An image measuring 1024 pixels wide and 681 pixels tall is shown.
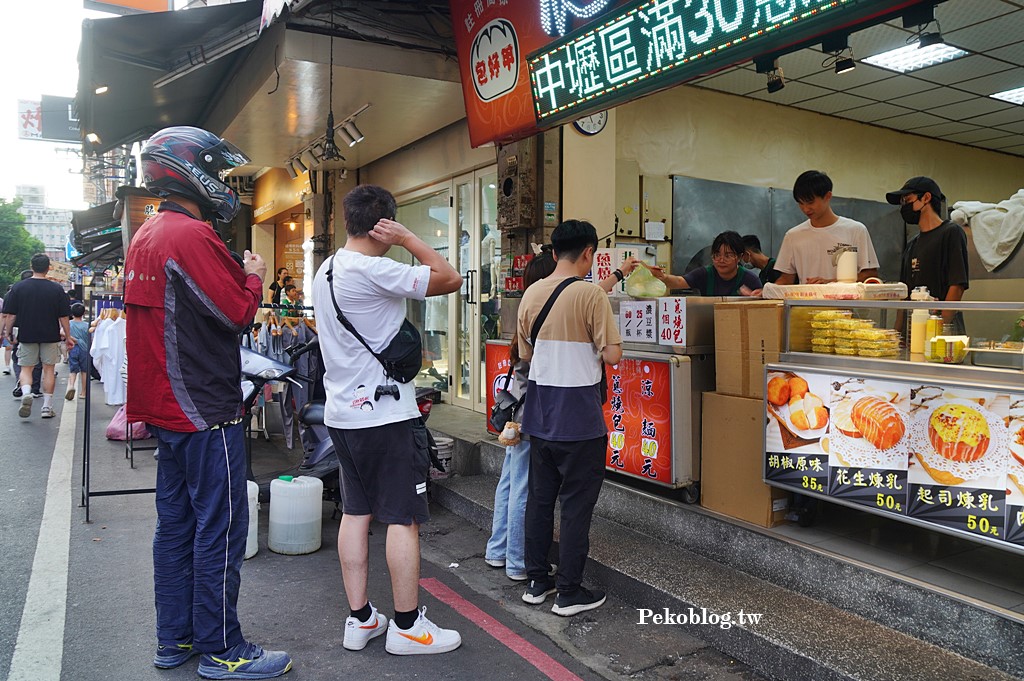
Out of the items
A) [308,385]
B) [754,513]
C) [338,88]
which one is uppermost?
[338,88]

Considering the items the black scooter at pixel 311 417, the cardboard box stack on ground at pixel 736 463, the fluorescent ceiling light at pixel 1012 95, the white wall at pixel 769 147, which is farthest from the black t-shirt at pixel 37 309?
the fluorescent ceiling light at pixel 1012 95

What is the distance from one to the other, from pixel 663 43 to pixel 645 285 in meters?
1.54

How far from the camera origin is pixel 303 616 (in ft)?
12.3

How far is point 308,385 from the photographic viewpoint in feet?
22.7

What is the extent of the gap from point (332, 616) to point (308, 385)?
346 centimetres

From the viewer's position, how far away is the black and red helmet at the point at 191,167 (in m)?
3.14

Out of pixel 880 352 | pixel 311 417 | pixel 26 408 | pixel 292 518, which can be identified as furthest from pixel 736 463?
pixel 26 408

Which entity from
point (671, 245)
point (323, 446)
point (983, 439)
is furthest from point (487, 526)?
point (671, 245)

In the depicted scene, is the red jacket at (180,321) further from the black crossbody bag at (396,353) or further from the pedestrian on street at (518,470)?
the pedestrian on street at (518,470)

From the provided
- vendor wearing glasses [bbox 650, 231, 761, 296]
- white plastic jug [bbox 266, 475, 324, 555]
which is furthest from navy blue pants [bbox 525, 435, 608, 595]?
vendor wearing glasses [bbox 650, 231, 761, 296]

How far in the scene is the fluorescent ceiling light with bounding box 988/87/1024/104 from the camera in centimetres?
877

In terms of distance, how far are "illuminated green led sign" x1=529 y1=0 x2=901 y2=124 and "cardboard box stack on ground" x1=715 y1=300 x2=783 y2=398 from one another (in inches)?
54.1

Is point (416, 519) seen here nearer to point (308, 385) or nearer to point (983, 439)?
point (983, 439)

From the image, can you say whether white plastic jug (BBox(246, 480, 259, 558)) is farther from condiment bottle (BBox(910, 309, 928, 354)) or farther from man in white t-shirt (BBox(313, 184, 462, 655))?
condiment bottle (BBox(910, 309, 928, 354))
